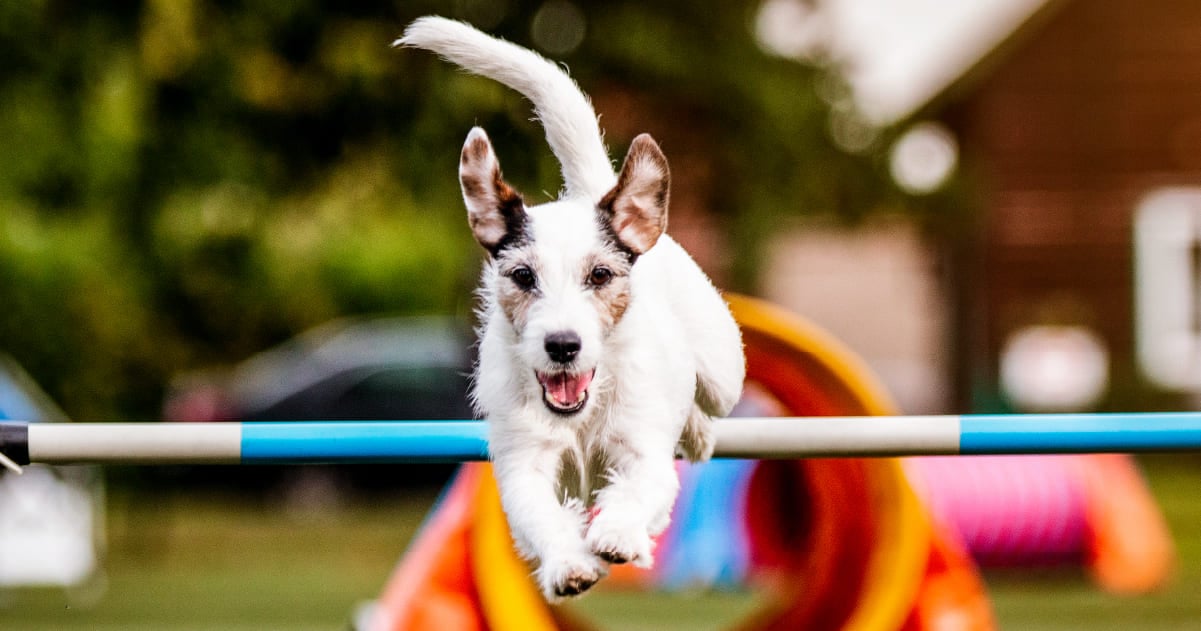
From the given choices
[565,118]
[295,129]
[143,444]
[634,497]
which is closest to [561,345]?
[634,497]

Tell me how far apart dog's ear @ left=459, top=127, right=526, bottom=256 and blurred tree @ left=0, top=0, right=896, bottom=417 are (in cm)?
246

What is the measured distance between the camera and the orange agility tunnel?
180 inches

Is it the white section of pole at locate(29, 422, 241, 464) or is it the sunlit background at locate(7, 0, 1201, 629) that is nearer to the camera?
the white section of pole at locate(29, 422, 241, 464)

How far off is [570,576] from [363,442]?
1066 millimetres

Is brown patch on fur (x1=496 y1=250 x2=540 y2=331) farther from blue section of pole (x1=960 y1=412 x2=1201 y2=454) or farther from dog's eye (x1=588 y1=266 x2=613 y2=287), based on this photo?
blue section of pole (x1=960 y1=412 x2=1201 y2=454)

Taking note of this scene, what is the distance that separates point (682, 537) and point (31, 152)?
4.40 metres

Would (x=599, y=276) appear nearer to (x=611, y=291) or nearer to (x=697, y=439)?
(x=611, y=291)

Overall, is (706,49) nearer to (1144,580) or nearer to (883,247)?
(1144,580)

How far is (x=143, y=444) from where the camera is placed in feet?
10.9

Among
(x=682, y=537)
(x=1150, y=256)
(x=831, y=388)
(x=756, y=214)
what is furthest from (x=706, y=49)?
(x=1150, y=256)

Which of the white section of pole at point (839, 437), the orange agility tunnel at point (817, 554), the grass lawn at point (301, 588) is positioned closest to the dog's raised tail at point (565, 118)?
the white section of pole at point (839, 437)

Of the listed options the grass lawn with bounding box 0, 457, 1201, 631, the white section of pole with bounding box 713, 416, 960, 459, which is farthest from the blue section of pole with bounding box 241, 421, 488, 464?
the grass lawn with bounding box 0, 457, 1201, 631

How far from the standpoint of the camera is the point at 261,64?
8.10 meters

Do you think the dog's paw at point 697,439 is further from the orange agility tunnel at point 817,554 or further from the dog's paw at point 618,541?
the orange agility tunnel at point 817,554
